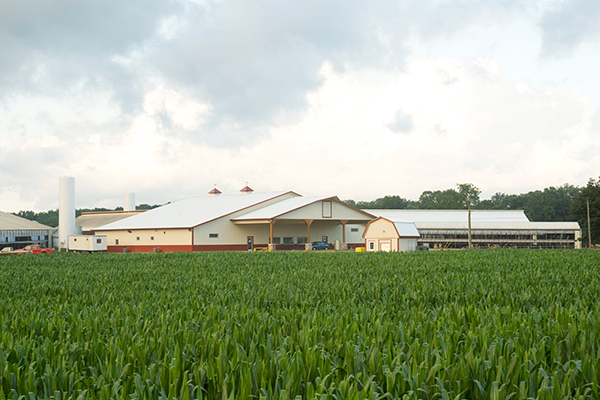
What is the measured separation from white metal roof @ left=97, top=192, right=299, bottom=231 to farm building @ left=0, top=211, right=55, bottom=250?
659 inches

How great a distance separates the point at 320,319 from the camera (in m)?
7.75

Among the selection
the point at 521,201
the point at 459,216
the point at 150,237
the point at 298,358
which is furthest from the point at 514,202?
the point at 298,358

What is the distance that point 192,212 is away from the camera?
6562 cm

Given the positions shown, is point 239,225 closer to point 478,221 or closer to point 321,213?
point 321,213

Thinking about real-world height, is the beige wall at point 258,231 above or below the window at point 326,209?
below

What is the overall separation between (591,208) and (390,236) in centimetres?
3139

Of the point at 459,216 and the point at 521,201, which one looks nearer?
the point at 459,216

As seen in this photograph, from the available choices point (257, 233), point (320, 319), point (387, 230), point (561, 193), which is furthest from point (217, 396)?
point (561, 193)

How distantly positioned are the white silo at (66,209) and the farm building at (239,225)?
6.41 meters

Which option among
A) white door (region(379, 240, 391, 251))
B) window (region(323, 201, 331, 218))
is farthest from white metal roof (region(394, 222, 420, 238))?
window (region(323, 201, 331, 218))

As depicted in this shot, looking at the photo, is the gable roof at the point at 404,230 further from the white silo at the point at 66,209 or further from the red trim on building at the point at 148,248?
the white silo at the point at 66,209

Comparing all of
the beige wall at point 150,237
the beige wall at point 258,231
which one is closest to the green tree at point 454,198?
the beige wall at point 258,231

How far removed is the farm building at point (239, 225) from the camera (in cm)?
5828

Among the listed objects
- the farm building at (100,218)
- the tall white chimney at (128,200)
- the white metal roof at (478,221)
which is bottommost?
the white metal roof at (478,221)
